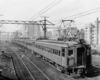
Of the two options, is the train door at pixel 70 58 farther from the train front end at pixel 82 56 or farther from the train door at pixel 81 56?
the train door at pixel 81 56

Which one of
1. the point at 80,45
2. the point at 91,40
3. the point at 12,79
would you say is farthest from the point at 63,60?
the point at 91,40

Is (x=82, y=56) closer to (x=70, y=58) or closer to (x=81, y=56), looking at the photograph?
(x=81, y=56)

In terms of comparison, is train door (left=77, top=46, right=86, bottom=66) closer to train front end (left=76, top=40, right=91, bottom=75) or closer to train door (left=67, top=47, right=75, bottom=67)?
train front end (left=76, top=40, right=91, bottom=75)

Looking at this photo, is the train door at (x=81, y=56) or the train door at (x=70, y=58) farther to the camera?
the train door at (x=81, y=56)

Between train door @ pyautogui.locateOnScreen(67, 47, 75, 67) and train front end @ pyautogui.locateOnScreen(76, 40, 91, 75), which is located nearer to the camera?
train door @ pyautogui.locateOnScreen(67, 47, 75, 67)

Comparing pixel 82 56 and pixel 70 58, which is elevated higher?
pixel 82 56

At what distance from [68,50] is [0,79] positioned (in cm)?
690

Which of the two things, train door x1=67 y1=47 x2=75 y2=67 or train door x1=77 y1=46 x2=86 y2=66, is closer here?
train door x1=67 y1=47 x2=75 y2=67

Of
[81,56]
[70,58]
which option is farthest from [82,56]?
[70,58]

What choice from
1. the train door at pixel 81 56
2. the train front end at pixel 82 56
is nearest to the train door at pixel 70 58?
the train front end at pixel 82 56

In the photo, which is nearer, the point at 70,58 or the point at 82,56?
the point at 70,58

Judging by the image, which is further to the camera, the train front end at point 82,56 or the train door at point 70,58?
the train front end at point 82,56

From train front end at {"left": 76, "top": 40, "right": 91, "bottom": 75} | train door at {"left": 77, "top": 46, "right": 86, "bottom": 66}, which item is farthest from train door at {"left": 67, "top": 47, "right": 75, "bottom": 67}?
train door at {"left": 77, "top": 46, "right": 86, "bottom": 66}

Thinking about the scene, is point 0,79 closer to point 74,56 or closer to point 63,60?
point 63,60
